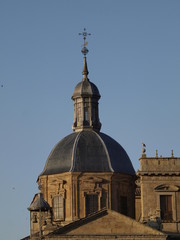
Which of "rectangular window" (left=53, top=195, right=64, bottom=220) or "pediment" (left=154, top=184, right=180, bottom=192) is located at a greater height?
"pediment" (left=154, top=184, right=180, bottom=192)

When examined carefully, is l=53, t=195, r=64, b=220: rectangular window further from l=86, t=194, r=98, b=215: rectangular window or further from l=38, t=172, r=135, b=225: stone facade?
l=86, t=194, r=98, b=215: rectangular window

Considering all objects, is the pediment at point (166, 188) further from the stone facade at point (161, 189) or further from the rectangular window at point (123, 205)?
the rectangular window at point (123, 205)

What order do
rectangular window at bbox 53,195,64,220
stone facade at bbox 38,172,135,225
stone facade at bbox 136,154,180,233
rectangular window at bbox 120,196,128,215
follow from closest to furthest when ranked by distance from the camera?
1. stone facade at bbox 136,154,180,233
2. stone facade at bbox 38,172,135,225
3. rectangular window at bbox 53,195,64,220
4. rectangular window at bbox 120,196,128,215

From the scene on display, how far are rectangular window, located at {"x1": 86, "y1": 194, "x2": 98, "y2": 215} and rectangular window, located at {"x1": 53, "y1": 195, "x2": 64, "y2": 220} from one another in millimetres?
2409

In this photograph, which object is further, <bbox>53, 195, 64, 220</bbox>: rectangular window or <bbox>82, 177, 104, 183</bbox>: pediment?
<bbox>82, 177, 104, 183</bbox>: pediment

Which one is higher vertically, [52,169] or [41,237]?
[52,169]

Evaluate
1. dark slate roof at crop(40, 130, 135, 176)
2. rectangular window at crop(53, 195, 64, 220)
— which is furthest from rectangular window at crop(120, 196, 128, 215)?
rectangular window at crop(53, 195, 64, 220)

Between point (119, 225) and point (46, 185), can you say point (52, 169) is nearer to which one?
point (46, 185)

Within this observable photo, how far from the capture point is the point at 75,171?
→ 82.5 m

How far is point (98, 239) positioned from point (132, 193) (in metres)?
13.0

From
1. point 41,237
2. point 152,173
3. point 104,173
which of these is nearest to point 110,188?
point 104,173

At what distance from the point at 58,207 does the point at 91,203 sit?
3162 millimetres

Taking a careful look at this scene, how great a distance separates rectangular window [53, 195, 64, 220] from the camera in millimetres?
82188

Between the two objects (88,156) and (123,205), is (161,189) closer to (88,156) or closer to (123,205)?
(123,205)
